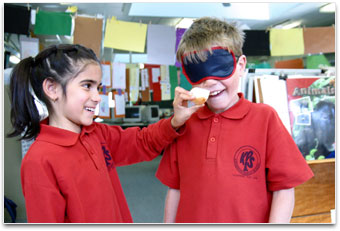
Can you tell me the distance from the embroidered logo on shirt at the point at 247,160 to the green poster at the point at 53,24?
2.18 meters

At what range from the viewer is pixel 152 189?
3922 millimetres

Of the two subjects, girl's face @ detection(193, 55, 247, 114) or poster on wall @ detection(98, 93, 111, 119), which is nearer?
girl's face @ detection(193, 55, 247, 114)

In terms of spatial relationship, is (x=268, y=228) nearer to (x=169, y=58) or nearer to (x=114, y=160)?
(x=114, y=160)

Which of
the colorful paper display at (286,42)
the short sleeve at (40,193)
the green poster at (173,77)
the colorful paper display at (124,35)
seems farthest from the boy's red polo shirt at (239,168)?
the green poster at (173,77)

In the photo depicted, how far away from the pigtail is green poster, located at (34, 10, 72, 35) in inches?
66.5

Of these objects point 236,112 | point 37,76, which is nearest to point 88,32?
point 37,76

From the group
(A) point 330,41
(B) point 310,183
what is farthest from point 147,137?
(A) point 330,41

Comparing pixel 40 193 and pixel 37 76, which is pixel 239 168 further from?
pixel 37 76

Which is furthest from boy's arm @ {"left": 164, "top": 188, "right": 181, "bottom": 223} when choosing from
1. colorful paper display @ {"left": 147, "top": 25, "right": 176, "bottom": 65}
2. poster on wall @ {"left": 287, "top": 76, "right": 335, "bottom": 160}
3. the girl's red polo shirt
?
colorful paper display @ {"left": 147, "top": 25, "right": 176, "bottom": 65}

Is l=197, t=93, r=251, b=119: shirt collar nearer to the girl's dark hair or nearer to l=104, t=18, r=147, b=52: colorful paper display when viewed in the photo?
the girl's dark hair

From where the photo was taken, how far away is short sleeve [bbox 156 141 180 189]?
3.22ft

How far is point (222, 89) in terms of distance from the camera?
899 mm

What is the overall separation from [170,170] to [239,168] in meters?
0.27

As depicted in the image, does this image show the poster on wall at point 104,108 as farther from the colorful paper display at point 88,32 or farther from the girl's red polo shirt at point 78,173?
the girl's red polo shirt at point 78,173
